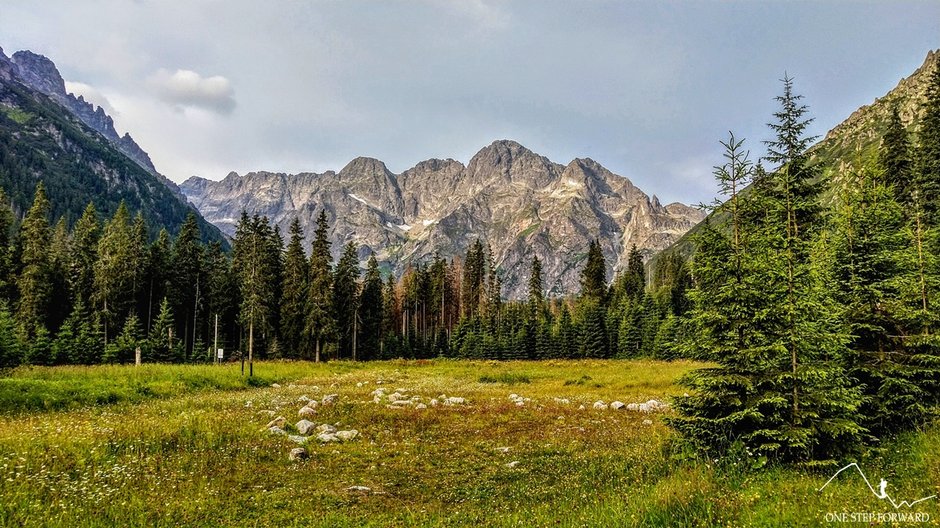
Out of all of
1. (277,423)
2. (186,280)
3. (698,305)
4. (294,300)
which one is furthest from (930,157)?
(186,280)

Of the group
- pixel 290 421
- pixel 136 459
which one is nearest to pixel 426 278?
pixel 290 421

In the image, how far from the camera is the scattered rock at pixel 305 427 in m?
16.7

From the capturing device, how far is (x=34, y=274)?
52250 mm

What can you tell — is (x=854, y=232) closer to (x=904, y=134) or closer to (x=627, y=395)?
(x=627, y=395)

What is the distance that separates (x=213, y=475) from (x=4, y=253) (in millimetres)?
61360

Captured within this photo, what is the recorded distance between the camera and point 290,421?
18.4m

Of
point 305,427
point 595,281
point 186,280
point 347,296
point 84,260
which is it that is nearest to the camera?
point 305,427

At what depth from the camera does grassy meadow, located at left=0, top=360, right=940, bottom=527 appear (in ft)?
25.0

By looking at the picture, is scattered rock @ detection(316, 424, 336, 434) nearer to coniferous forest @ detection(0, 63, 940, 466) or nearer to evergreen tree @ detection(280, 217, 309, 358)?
coniferous forest @ detection(0, 63, 940, 466)

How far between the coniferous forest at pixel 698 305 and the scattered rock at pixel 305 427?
12.7m

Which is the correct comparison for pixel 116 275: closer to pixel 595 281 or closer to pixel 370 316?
pixel 370 316

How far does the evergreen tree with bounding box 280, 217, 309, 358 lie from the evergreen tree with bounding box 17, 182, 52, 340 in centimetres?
2652

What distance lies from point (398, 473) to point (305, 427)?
6498 millimetres

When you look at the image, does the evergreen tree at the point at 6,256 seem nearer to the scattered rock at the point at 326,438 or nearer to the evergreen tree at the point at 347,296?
the evergreen tree at the point at 347,296
